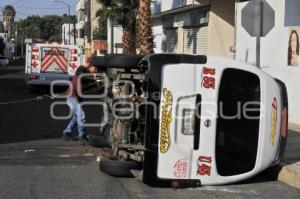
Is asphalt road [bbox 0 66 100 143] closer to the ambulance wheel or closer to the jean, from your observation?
the jean

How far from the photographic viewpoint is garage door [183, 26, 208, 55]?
26.2 meters

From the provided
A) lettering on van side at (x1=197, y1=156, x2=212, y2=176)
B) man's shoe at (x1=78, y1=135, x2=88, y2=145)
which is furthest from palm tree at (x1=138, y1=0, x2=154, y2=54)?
lettering on van side at (x1=197, y1=156, x2=212, y2=176)

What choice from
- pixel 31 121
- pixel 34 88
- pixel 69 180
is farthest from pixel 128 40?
pixel 69 180

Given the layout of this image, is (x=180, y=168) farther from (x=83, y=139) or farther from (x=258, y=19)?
(x=258, y=19)

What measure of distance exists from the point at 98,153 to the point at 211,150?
3.50m

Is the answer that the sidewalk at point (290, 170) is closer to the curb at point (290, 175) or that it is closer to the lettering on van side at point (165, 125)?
the curb at point (290, 175)

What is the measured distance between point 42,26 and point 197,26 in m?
153

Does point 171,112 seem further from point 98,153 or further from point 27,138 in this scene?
point 27,138

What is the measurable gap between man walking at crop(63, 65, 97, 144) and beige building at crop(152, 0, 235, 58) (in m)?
9.18

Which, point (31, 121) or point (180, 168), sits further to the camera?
point (31, 121)

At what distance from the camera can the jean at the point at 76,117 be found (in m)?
13.3

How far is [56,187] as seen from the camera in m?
8.55

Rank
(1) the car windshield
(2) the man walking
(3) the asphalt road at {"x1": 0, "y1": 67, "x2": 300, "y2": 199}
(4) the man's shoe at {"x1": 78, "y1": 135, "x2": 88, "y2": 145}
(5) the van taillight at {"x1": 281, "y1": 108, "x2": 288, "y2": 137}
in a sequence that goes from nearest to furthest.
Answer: (3) the asphalt road at {"x1": 0, "y1": 67, "x2": 300, "y2": 199} → (1) the car windshield → (5) the van taillight at {"x1": 281, "y1": 108, "x2": 288, "y2": 137} → (4) the man's shoe at {"x1": 78, "y1": 135, "x2": 88, "y2": 145} → (2) the man walking

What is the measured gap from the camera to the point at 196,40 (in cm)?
2761
